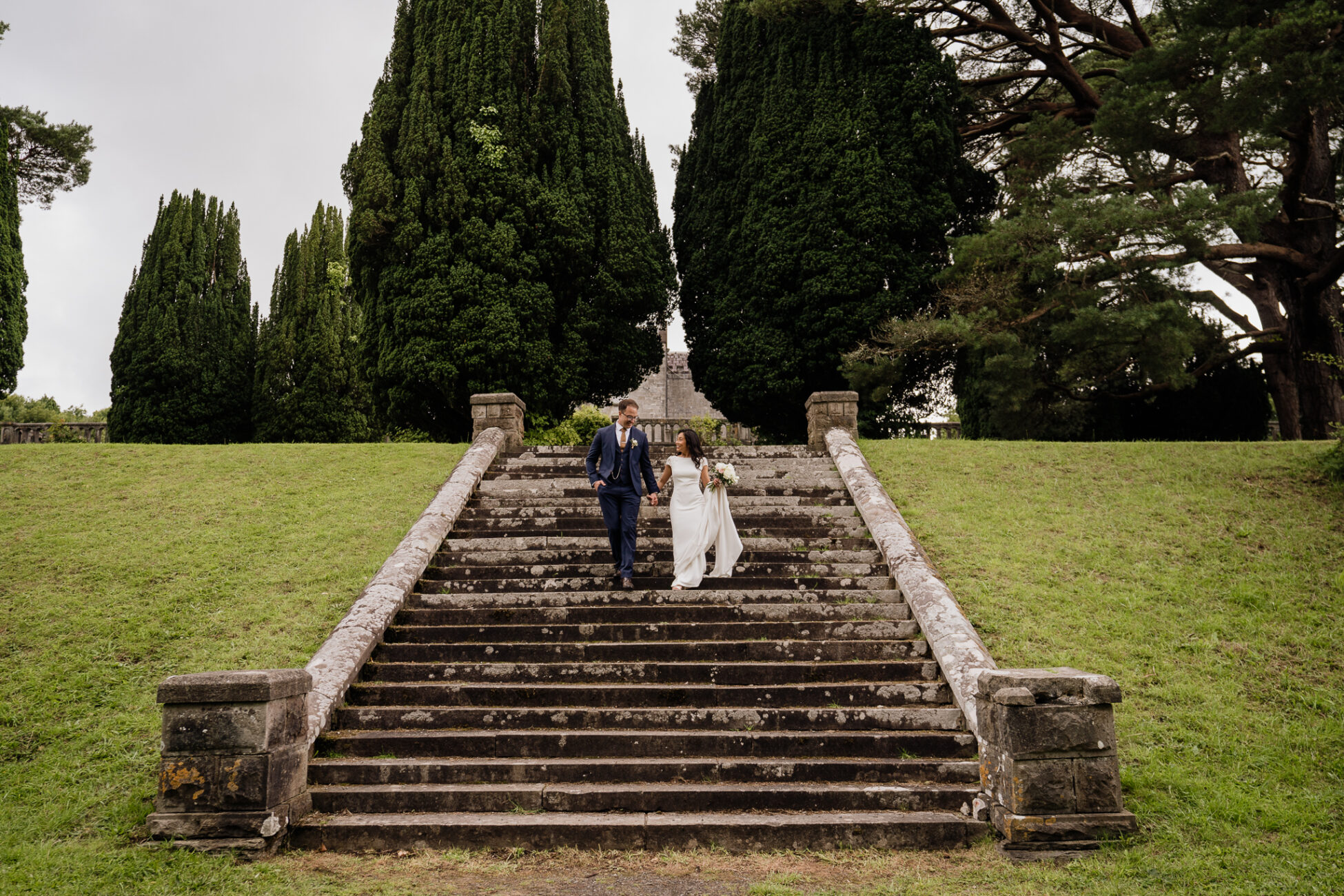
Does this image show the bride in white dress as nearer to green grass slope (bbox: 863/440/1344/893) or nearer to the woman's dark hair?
the woman's dark hair

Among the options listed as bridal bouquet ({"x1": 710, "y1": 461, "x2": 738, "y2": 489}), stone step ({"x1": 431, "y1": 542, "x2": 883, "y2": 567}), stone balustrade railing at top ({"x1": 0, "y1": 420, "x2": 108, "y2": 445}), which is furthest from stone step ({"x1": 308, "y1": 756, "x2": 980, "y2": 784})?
stone balustrade railing at top ({"x1": 0, "y1": 420, "x2": 108, "y2": 445})

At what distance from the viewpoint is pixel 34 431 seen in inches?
709

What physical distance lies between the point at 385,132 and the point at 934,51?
12.2 m

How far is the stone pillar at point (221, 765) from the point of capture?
4.88 meters

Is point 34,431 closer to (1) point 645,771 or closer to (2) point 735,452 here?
(2) point 735,452

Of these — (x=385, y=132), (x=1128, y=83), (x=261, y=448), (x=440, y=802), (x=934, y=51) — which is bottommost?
(x=440, y=802)

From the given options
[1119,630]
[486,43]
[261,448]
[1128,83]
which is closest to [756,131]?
[486,43]

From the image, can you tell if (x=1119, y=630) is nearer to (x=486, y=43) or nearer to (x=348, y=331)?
(x=486, y=43)

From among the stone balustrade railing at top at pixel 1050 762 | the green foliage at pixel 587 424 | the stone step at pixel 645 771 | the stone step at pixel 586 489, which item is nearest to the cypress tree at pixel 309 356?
the green foliage at pixel 587 424

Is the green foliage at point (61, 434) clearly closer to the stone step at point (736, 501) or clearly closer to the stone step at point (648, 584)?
the stone step at point (736, 501)

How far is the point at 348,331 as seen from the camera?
2656 centimetres

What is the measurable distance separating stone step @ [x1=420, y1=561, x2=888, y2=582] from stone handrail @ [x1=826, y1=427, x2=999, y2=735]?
362 mm

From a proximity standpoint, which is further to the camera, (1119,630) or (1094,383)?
(1094,383)

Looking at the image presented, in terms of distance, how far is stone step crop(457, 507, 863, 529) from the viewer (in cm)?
966
